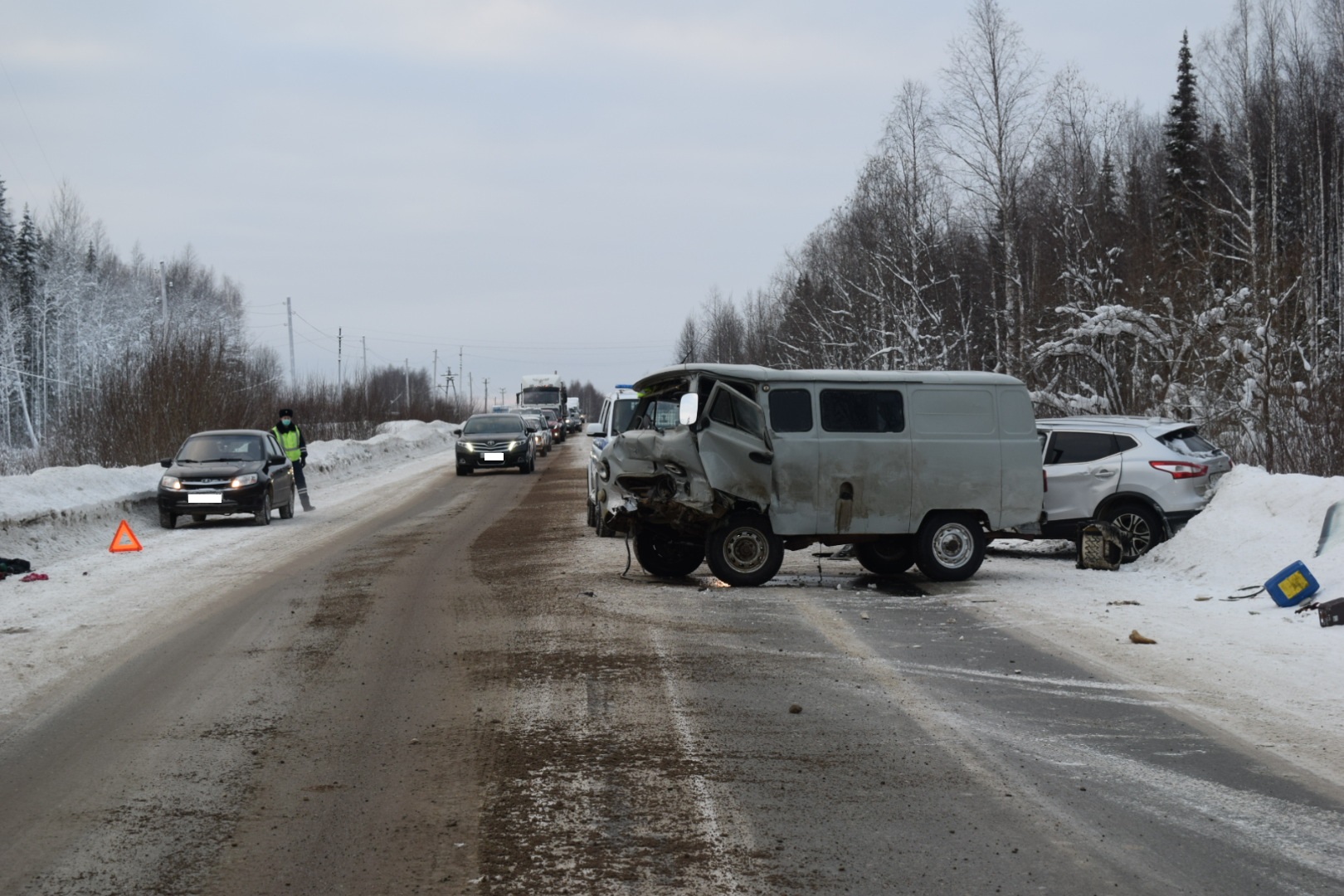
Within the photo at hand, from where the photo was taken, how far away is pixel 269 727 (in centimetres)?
670

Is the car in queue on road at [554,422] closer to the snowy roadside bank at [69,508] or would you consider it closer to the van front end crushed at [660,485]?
the snowy roadside bank at [69,508]

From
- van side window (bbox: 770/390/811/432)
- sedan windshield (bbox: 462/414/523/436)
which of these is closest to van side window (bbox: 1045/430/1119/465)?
van side window (bbox: 770/390/811/432)

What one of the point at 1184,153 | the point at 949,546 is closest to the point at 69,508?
the point at 949,546

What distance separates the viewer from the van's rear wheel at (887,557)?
13539 millimetres

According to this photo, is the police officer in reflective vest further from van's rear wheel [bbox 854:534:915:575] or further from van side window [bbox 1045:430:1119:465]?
van side window [bbox 1045:430:1119:465]

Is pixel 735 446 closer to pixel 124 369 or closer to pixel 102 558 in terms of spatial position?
pixel 102 558

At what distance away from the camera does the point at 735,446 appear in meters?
12.2

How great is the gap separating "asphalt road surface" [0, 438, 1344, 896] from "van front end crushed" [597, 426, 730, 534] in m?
1.88

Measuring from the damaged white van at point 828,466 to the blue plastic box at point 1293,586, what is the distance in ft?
8.88

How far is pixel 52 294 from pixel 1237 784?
3133 inches

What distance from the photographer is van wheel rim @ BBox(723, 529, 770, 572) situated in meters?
12.4

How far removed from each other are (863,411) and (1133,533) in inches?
161

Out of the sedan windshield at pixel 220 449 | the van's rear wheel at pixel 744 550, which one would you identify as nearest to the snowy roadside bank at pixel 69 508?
the sedan windshield at pixel 220 449

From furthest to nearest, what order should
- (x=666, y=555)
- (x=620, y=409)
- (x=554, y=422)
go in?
(x=554, y=422), (x=620, y=409), (x=666, y=555)
